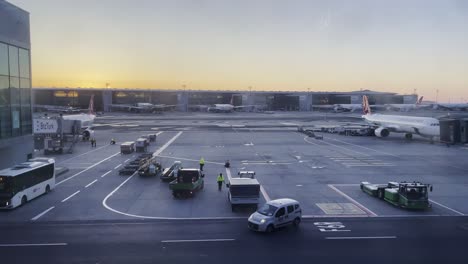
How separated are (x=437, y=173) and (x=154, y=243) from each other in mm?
36668

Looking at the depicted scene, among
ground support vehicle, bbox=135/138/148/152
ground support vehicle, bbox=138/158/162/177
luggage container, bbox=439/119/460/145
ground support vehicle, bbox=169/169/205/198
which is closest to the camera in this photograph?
ground support vehicle, bbox=169/169/205/198

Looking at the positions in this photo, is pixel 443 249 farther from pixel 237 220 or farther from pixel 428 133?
pixel 428 133

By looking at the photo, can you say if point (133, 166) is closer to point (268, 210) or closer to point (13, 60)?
point (13, 60)

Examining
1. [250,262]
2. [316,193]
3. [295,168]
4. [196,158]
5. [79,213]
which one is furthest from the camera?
[196,158]

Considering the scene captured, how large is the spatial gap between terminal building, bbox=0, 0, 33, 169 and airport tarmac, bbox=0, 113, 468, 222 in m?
6.22

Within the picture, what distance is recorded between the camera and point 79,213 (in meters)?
30.1

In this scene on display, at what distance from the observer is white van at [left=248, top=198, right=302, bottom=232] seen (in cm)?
2516

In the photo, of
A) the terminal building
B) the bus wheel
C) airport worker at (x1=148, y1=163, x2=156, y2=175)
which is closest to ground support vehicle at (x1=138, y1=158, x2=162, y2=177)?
airport worker at (x1=148, y1=163, x2=156, y2=175)

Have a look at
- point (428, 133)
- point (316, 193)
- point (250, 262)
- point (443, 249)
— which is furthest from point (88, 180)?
point (428, 133)

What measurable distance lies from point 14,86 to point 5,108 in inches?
115

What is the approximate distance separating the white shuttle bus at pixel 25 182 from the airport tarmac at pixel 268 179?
74cm

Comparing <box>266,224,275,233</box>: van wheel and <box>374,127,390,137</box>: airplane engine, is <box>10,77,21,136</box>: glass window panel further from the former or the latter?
<box>374,127,390,137</box>: airplane engine

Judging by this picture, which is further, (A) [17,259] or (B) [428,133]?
(B) [428,133]

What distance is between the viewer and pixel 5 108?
127 feet
